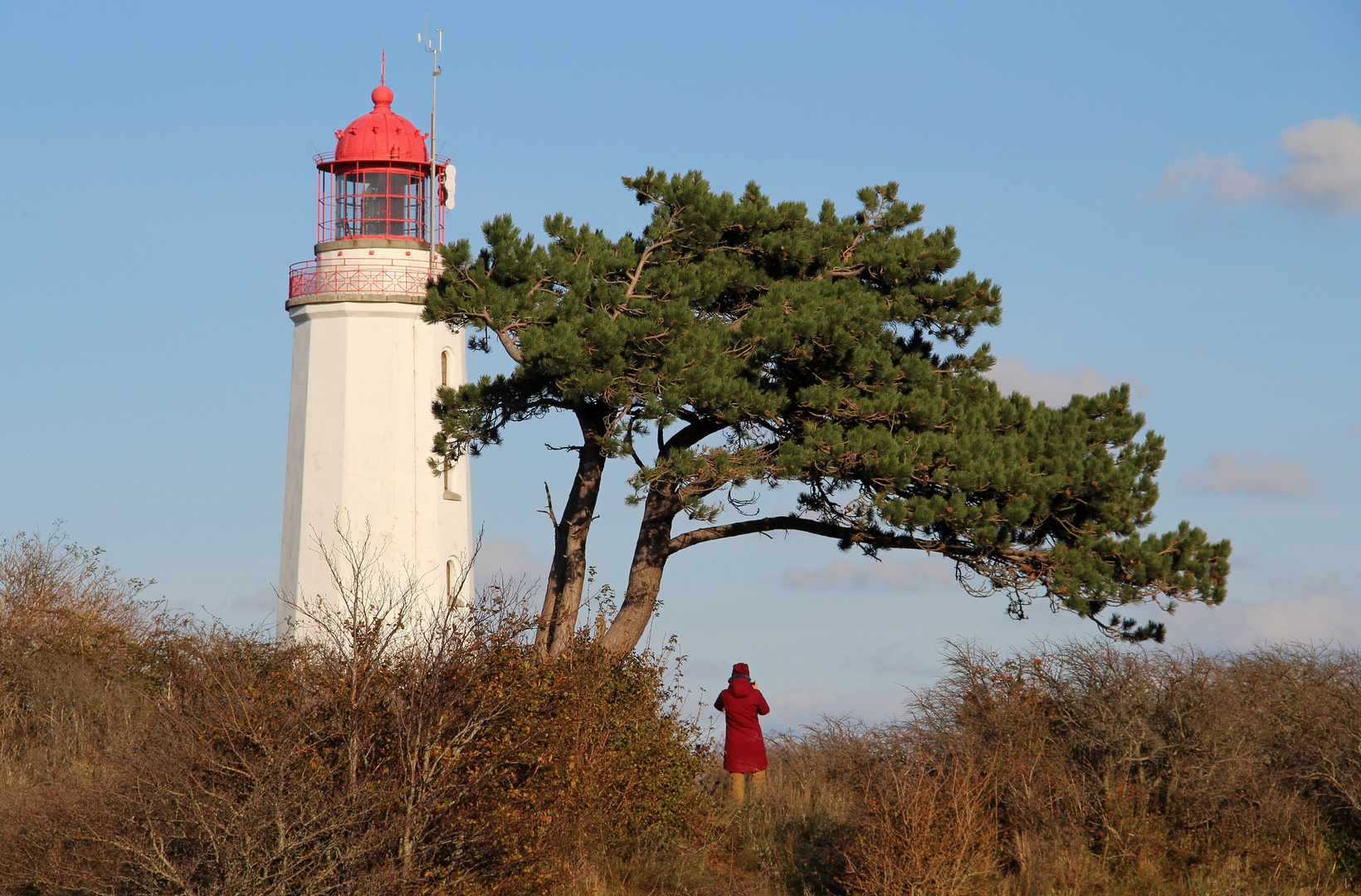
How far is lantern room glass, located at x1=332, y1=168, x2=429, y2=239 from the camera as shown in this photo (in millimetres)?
26234

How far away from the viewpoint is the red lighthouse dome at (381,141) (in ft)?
86.0

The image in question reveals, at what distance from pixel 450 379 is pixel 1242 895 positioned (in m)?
18.2

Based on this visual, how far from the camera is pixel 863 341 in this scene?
1552 centimetres

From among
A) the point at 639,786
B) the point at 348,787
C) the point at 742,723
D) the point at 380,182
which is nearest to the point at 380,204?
the point at 380,182

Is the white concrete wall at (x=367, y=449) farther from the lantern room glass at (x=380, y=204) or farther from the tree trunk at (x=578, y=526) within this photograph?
the tree trunk at (x=578, y=526)

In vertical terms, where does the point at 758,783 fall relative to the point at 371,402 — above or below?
below

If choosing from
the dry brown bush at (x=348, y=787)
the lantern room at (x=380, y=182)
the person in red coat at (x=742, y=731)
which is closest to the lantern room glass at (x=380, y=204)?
the lantern room at (x=380, y=182)

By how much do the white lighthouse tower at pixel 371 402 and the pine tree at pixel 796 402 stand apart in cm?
917

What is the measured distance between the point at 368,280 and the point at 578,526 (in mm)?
11278

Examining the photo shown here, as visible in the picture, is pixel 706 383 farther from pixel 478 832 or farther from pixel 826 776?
pixel 478 832

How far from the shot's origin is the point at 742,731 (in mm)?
14977

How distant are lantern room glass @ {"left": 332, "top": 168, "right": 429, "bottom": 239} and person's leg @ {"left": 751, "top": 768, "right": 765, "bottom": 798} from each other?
14.9 metres

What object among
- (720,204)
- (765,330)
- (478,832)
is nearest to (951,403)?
(765,330)

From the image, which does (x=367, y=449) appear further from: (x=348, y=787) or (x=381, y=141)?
(x=348, y=787)
